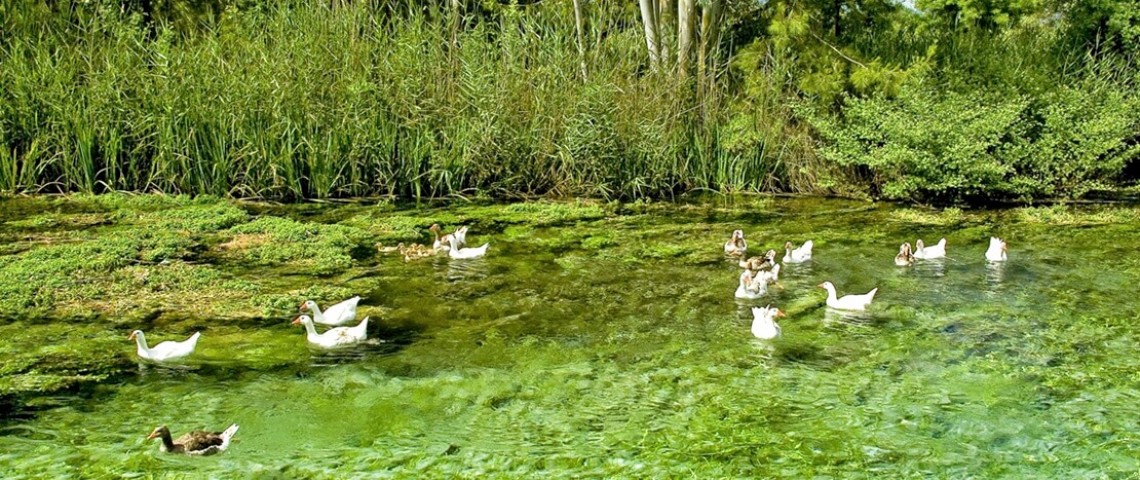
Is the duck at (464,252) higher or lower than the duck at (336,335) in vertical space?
higher

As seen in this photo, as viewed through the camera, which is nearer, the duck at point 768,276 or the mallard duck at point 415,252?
the duck at point 768,276

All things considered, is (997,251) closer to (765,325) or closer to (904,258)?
(904,258)

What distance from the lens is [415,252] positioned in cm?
952

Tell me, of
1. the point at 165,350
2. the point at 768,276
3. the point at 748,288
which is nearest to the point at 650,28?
the point at 768,276

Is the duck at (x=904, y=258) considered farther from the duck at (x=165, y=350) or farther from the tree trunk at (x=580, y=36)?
the duck at (x=165, y=350)

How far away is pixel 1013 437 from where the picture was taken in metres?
5.05

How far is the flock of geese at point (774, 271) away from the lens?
6.93m

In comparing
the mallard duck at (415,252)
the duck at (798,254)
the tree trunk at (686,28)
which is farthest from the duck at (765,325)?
the tree trunk at (686,28)

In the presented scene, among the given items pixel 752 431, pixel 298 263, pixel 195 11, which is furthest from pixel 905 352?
pixel 195 11

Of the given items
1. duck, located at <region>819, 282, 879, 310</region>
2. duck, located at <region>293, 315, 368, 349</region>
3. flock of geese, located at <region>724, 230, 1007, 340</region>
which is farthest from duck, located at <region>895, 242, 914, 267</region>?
duck, located at <region>293, 315, 368, 349</region>

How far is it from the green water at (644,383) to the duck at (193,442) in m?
0.05

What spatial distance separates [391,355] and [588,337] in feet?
4.45

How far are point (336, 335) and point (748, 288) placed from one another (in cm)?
330

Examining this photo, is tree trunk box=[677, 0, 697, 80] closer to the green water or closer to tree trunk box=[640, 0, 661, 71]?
tree trunk box=[640, 0, 661, 71]
